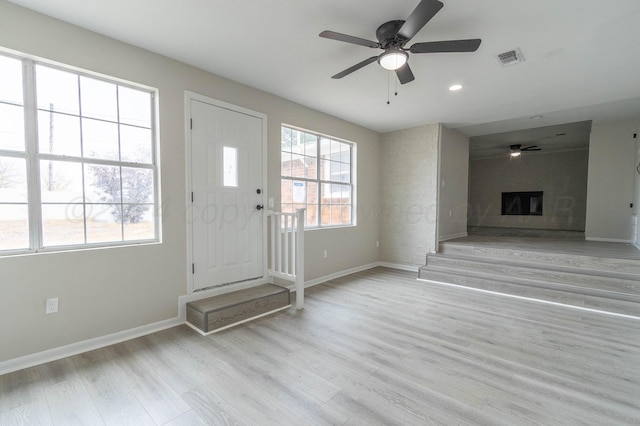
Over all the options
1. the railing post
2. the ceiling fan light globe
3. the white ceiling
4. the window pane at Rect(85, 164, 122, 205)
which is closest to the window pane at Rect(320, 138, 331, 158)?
the white ceiling

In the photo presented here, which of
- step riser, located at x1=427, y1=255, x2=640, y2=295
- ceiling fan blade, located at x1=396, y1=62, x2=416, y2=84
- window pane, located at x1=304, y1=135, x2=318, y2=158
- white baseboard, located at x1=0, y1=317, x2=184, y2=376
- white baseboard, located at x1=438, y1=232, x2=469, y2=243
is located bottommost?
white baseboard, located at x1=0, y1=317, x2=184, y2=376

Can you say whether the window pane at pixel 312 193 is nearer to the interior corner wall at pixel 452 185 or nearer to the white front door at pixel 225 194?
the white front door at pixel 225 194

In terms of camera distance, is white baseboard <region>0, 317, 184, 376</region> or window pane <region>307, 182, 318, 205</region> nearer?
white baseboard <region>0, 317, 184, 376</region>

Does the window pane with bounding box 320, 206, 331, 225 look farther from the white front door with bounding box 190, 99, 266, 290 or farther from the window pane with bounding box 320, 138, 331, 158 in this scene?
the white front door with bounding box 190, 99, 266, 290

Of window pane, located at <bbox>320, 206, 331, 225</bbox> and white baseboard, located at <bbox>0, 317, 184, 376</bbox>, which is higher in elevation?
window pane, located at <bbox>320, 206, 331, 225</bbox>

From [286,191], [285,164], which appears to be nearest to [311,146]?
[285,164]

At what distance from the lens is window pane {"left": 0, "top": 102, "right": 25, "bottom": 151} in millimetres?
2086

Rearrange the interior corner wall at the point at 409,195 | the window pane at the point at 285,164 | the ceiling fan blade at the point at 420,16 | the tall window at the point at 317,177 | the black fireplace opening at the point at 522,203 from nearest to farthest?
the ceiling fan blade at the point at 420,16, the window pane at the point at 285,164, the tall window at the point at 317,177, the interior corner wall at the point at 409,195, the black fireplace opening at the point at 522,203

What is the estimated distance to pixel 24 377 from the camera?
6.61 ft

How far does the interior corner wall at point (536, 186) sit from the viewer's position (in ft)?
27.3

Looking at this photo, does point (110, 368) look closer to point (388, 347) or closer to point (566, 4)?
point (388, 347)

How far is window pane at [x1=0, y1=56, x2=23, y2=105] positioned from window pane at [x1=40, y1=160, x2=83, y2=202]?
1.61ft

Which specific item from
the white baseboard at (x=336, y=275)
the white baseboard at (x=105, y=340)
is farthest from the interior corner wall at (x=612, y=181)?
the white baseboard at (x=105, y=340)

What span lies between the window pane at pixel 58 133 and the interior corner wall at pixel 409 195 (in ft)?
15.6
